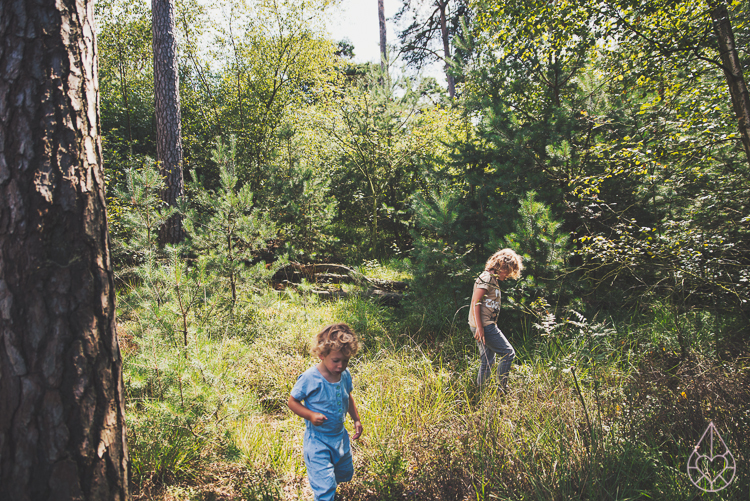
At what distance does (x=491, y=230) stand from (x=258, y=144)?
725cm

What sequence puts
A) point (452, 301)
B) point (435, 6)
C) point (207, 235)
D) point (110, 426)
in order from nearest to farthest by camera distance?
point (110, 426), point (207, 235), point (452, 301), point (435, 6)

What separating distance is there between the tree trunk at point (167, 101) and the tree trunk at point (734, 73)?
8.05 meters

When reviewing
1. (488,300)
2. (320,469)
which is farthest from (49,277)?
(488,300)

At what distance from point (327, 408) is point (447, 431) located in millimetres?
1231

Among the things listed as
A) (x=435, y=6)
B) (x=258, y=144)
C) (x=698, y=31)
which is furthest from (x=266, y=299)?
(x=435, y=6)

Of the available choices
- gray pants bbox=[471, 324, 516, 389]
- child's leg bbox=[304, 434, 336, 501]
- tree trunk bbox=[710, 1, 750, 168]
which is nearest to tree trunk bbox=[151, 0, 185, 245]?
gray pants bbox=[471, 324, 516, 389]

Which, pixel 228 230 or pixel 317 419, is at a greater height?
pixel 228 230

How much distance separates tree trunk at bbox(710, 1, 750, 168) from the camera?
320 cm

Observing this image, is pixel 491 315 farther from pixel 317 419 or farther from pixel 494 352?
pixel 317 419

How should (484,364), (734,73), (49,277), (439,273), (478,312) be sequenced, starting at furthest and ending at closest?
(439,273), (484,364), (478,312), (734,73), (49,277)

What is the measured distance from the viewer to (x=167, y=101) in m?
7.83

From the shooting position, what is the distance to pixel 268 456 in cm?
290

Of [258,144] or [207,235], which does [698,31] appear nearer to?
[207,235]

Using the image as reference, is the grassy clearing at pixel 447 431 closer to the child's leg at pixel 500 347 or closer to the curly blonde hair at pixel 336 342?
the child's leg at pixel 500 347
